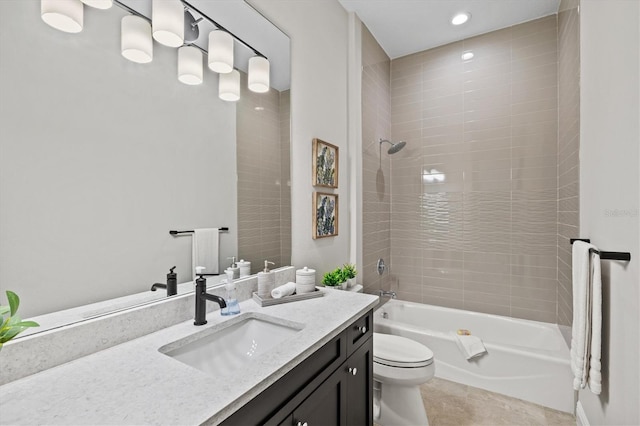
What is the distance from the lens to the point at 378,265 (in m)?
2.93

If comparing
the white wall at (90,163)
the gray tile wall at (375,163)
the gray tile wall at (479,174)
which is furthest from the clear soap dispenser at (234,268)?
the gray tile wall at (479,174)

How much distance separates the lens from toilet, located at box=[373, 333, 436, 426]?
1797 mm

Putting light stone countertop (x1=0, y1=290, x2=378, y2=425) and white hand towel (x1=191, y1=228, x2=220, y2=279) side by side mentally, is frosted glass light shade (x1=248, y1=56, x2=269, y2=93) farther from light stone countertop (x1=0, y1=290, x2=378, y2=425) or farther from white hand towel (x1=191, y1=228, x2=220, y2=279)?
light stone countertop (x1=0, y1=290, x2=378, y2=425)

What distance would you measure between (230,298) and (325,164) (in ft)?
3.80

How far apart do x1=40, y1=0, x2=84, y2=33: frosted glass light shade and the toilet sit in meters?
2.03

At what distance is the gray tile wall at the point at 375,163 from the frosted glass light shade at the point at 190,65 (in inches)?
62.2

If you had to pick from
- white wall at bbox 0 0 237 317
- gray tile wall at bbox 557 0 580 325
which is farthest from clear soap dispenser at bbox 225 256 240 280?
gray tile wall at bbox 557 0 580 325

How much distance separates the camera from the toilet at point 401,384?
1.80 m

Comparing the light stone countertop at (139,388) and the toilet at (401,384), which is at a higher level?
the light stone countertop at (139,388)

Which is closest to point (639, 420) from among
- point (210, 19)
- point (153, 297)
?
point (153, 297)

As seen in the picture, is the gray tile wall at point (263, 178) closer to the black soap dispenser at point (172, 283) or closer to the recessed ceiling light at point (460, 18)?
the black soap dispenser at point (172, 283)

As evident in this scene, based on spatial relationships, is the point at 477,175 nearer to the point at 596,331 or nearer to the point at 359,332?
the point at 596,331

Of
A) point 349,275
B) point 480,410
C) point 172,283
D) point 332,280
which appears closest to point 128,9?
point 172,283

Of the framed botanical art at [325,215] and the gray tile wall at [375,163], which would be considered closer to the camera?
the framed botanical art at [325,215]
